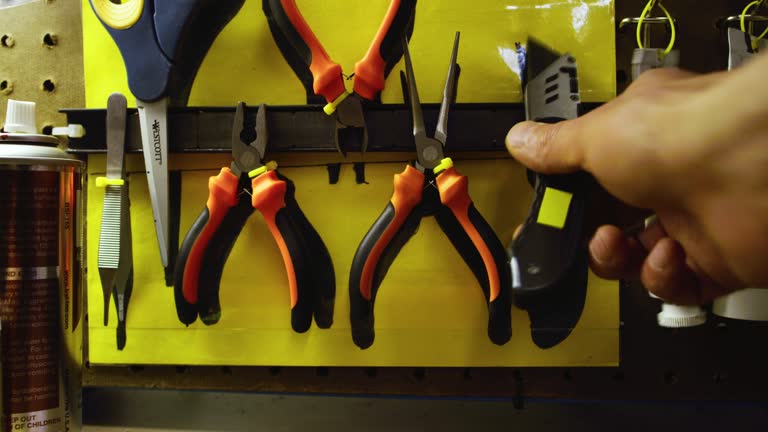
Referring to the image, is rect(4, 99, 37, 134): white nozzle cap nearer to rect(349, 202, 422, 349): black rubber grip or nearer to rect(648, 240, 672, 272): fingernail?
rect(349, 202, 422, 349): black rubber grip

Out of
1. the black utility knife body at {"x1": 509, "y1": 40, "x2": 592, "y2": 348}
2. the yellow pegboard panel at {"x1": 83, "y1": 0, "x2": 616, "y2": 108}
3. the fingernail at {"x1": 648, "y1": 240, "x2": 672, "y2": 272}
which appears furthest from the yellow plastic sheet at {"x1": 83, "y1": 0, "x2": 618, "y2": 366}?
the fingernail at {"x1": 648, "y1": 240, "x2": 672, "y2": 272}

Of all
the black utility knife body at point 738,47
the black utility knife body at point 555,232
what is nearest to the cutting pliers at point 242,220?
the black utility knife body at point 555,232

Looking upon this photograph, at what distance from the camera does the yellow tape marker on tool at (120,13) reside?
56cm

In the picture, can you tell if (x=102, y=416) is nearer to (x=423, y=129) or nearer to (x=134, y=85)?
(x=134, y=85)

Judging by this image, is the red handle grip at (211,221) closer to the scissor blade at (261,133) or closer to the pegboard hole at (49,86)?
the scissor blade at (261,133)

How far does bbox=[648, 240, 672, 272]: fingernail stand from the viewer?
1.27 ft

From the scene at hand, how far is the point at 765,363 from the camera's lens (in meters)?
0.60

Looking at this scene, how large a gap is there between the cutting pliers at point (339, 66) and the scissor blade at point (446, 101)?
6 cm

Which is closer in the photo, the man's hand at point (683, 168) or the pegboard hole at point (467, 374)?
the man's hand at point (683, 168)

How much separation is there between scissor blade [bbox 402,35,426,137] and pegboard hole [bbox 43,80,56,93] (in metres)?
0.47

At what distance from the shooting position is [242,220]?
1.97ft

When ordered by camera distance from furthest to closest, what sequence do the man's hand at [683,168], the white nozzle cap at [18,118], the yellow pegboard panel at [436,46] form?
the yellow pegboard panel at [436,46] < the white nozzle cap at [18,118] < the man's hand at [683,168]

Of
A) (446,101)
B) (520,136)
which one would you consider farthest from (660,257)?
(446,101)

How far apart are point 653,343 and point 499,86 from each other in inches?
14.5
